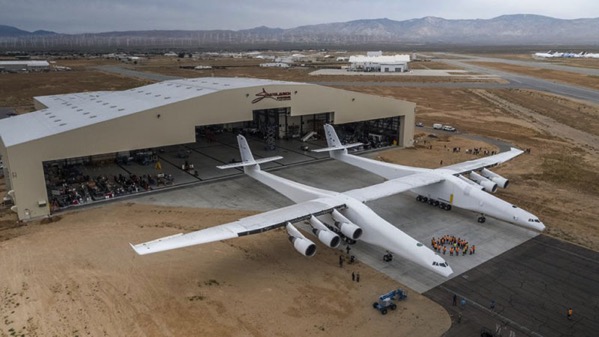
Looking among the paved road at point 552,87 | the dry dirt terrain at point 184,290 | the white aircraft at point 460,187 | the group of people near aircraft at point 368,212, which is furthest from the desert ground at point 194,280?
the paved road at point 552,87

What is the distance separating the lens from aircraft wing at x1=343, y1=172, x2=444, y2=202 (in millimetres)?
32522

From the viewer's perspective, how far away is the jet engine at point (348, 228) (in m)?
27.6

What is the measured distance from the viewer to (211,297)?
2386 centimetres

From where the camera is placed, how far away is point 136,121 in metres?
38.8

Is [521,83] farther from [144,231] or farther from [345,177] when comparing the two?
[144,231]

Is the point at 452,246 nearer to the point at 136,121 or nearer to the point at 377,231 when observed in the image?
the point at 377,231

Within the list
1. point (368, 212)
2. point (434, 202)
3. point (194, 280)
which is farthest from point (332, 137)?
point (194, 280)

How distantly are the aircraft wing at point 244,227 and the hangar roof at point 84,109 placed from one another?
1844 centimetres

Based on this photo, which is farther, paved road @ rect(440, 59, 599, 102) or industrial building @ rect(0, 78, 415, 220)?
paved road @ rect(440, 59, 599, 102)

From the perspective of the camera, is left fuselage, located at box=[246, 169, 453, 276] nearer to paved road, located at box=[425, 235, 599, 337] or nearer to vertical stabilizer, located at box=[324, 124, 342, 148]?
paved road, located at box=[425, 235, 599, 337]

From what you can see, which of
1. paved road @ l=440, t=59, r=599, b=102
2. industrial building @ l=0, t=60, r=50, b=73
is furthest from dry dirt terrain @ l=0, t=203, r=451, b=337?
industrial building @ l=0, t=60, r=50, b=73

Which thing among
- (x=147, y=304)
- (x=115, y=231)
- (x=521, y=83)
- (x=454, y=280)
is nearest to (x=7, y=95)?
(x=115, y=231)

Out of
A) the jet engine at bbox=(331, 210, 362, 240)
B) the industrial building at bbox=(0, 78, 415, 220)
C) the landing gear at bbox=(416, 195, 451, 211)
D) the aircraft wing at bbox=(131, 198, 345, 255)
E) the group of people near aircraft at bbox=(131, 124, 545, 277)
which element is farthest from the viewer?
the landing gear at bbox=(416, 195, 451, 211)

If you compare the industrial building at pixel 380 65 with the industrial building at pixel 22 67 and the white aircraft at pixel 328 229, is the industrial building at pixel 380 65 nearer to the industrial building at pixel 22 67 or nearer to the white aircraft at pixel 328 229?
the industrial building at pixel 22 67
